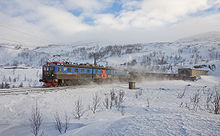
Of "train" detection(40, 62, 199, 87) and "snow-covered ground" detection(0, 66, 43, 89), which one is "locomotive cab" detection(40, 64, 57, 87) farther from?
"snow-covered ground" detection(0, 66, 43, 89)

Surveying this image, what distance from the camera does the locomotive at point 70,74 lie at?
55.7 ft

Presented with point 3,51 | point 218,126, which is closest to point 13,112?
point 218,126

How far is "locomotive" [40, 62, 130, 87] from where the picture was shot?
55.7 ft

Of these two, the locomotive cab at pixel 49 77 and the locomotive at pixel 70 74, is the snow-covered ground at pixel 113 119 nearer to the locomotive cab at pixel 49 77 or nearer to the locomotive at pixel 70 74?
the locomotive cab at pixel 49 77

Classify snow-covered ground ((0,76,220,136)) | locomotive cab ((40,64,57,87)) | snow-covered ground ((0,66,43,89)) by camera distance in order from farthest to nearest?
snow-covered ground ((0,66,43,89))
locomotive cab ((40,64,57,87))
snow-covered ground ((0,76,220,136))

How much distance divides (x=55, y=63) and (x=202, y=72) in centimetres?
5541

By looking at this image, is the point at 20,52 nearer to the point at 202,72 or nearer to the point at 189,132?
the point at 202,72

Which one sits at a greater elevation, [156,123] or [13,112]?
[156,123]

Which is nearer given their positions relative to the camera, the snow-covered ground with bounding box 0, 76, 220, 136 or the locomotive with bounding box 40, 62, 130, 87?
the snow-covered ground with bounding box 0, 76, 220, 136

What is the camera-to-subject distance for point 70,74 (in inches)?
725

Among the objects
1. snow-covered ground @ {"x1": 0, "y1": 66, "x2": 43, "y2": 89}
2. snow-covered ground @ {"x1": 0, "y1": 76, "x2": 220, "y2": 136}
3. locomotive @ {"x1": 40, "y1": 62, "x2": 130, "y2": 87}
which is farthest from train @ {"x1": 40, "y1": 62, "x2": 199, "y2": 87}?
snow-covered ground @ {"x1": 0, "y1": 66, "x2": 43, "y2": 89}

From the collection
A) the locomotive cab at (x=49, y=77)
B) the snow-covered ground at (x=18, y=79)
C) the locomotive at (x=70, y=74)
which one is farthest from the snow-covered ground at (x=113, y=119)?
the snow-covered ground at (x=18, y=79)

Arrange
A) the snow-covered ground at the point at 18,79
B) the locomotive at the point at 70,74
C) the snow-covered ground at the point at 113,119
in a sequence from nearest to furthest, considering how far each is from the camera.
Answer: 1. the snow-covered ground at the point at 113,119
2. the locomotive at the point at 70,74
3. the snow-covered ground at the point at 18,79

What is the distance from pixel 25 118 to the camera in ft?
28.2
